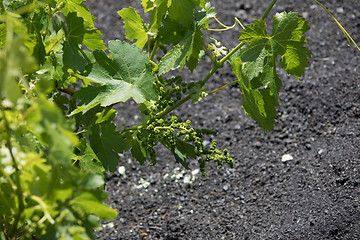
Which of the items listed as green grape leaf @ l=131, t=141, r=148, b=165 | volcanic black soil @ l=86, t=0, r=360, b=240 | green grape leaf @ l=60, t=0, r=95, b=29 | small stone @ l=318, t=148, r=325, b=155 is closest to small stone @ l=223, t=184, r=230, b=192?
volcanic black soil @ l=86, t=0, r=360, b=240

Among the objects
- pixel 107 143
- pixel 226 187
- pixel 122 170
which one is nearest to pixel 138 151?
pixel 107 143

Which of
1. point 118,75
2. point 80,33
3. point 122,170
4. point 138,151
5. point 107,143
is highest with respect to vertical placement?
point 80,33

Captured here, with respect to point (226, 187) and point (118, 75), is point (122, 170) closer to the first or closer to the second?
point (226, 187)

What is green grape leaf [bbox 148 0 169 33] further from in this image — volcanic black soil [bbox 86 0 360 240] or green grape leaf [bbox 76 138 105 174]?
volcanic black soil [bbox 86 0 360 240]

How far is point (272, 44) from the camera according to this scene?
1588mm

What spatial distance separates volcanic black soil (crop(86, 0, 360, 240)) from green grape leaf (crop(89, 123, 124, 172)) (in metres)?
0.73

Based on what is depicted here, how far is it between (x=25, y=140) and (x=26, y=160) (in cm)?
12

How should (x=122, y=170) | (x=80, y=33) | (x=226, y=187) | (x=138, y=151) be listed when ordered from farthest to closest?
(x=122, y=170)
(x=226, y=187)
(x=138, y=151)
(x=80, y=33)

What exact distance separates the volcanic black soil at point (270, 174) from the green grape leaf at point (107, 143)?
73 centimetres

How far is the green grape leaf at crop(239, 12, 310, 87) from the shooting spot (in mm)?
1570

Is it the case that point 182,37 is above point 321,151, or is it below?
above

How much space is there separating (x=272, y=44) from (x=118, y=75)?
539 mm

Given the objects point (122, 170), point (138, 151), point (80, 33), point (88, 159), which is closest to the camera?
point (88, 159)

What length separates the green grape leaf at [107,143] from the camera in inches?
61.8
